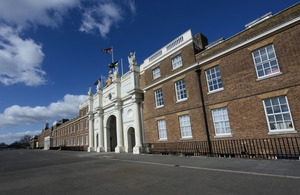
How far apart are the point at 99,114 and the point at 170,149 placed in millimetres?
15675

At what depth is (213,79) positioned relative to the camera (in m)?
12.6

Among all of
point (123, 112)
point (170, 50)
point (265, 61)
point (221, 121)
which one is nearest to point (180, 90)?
point (170, 50)

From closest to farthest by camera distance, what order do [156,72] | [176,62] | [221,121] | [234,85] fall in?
[234,85] < [221,121] < [176,62] < [156,72]

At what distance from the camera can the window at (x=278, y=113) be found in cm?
900

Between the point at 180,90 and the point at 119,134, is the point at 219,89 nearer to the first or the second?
the point at 180,90

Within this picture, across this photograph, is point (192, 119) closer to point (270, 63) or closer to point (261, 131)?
point (261, 131)

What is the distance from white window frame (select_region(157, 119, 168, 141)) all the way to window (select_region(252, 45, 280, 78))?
8.95 metres

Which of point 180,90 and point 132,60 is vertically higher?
point 132,60

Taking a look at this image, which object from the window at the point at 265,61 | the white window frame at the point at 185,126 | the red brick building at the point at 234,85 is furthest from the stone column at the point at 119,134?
the window at the point at 265,61

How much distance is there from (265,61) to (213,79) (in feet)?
11.4

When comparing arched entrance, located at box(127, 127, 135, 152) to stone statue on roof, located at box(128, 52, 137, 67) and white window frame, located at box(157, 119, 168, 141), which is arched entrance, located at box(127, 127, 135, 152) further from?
stone statue on roof, located at box(128, 52, 137, 67)

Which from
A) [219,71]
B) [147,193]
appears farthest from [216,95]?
[147,193]

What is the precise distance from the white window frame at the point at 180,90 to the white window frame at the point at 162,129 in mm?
2916

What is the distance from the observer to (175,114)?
14.9 meters
